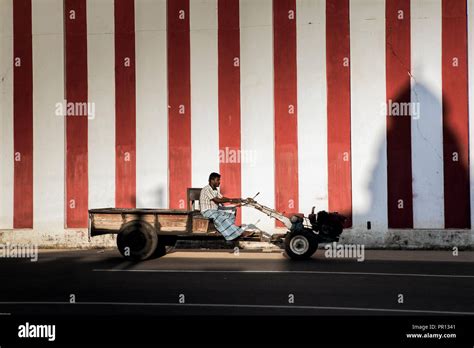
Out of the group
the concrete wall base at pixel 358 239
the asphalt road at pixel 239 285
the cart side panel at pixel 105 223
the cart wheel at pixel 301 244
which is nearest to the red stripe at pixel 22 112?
the concrete wall base at pixel 358 239

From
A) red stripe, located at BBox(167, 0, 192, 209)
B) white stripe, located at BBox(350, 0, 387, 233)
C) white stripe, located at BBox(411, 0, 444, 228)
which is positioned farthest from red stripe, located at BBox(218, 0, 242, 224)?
white stripe, located at BBox(411, 0, 444, 228)

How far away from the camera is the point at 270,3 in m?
17.2

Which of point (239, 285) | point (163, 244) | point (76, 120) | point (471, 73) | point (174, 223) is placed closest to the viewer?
point (239, 285)

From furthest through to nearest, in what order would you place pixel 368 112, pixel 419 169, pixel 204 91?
1. pixel 204 91
2. pixel 368 112
3. pixel 419 169

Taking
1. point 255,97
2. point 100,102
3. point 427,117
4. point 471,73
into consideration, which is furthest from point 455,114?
point 100,102

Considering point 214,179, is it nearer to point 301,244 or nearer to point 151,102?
point 301,244

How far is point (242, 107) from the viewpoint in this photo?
1734 centimetres

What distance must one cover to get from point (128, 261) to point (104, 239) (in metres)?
3.40

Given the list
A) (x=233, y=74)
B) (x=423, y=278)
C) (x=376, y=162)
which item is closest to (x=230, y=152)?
(x=233, y=74)

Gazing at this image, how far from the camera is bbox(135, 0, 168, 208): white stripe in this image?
1759cm

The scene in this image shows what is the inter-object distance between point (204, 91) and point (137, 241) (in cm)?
500

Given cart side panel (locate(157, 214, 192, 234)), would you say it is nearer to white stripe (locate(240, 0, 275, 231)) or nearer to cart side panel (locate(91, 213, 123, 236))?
cart side panel (locate(91, 213, 123, 236))

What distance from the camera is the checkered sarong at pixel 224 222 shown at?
45.9 ft

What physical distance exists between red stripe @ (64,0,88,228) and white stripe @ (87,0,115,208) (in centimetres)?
16
